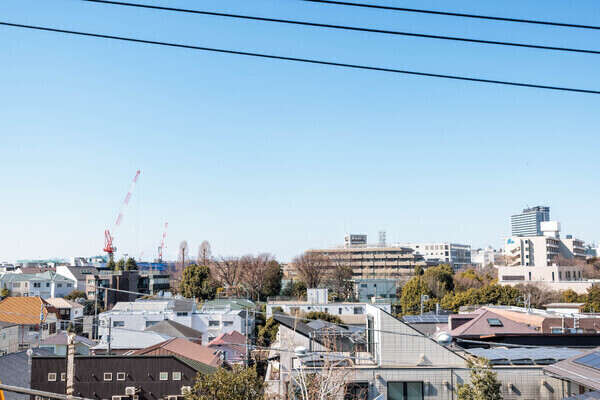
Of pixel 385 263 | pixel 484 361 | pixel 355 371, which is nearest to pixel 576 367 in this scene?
pixel 484 361

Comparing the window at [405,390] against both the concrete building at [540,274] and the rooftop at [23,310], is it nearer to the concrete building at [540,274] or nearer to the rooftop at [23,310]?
the rooftop at [23,310]

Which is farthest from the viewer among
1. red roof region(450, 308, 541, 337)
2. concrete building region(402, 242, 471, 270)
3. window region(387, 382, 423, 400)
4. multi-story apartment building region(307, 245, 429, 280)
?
concrete building region(402, 242, 471, 270)

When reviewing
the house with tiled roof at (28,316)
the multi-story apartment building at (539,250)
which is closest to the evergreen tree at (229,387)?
the house with tiled roof at (28,316)

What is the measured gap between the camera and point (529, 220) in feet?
600

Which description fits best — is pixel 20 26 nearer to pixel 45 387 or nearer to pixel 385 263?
pixel 45 387

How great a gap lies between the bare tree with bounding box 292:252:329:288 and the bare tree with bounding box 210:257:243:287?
18.8 ft

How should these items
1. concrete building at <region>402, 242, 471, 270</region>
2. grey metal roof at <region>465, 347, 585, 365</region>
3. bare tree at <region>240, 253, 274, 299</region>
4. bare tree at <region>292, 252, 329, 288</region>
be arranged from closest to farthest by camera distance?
grey metal roof at <region>465, 347, 585, 365</region> → bare tree at <region>240, 253, 274, 299</region> → bare tree at <region>292, 252, 329, 288</region> → concrete building at <region>402, 242, 471, 270</region>

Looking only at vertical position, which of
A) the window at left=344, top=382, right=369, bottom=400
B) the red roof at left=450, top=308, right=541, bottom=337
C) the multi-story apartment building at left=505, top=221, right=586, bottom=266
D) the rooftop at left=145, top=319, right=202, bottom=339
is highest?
the multi-story apartment building at left=505, top=221, right=586, bottom=266

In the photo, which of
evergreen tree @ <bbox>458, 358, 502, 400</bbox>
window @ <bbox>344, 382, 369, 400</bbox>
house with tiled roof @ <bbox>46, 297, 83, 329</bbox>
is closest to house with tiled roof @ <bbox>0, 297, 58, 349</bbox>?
house with tiled roof @ <bbox>46, 297, 83, 329</bbox>

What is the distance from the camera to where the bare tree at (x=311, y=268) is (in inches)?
1843

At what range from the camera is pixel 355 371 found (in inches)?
349

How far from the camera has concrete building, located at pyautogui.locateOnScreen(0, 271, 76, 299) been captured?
127 ft

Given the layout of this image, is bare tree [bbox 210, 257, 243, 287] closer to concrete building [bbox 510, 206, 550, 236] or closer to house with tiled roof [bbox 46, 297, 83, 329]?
house with tiled roof [bbox 46, 297, 83, 329]

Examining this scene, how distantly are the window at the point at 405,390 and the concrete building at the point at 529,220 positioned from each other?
183 m
